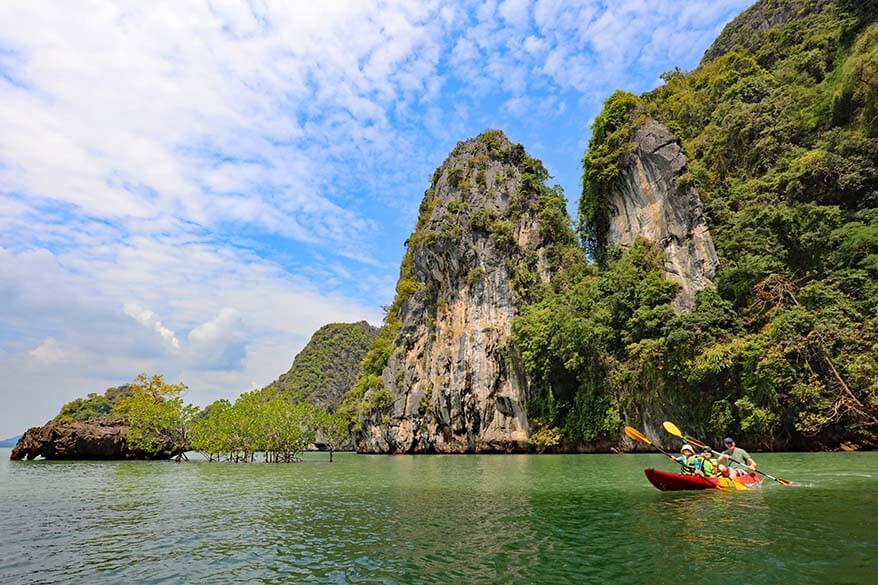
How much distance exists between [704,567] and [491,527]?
398 centimetres

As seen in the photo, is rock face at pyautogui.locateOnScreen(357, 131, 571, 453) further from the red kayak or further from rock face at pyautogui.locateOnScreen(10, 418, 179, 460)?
the red kayak

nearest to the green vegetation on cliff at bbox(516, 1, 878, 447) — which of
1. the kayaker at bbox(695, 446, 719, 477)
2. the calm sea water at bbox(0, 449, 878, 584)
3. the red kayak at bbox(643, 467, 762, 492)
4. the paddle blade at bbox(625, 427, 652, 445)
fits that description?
the calm sea water at bbox(0, 449, 878, 584)

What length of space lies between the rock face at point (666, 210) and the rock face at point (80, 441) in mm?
39304

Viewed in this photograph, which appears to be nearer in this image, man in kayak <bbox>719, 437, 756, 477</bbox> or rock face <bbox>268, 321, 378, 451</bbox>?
man in kayak <bbox>719, 437, 756, 477</bbox>

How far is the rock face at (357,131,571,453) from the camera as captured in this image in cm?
4247

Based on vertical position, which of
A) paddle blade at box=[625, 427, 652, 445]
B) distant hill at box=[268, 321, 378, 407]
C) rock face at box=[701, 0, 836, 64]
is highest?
rock face at box=[701, 0, 836, 64]

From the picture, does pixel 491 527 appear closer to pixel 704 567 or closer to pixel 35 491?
pixel 704 567

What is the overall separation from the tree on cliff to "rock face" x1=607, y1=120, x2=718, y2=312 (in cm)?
3735

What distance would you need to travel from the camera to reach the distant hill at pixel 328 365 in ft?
325

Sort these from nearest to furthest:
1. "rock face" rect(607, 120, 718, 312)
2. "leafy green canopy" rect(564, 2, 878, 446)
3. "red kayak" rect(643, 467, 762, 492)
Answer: "red kayak" rect(643, 467, 762, 492)
"leafy green canopy" rect(564, 2, 878, 446)
"rock face" rect(607, 120, 718, 312)

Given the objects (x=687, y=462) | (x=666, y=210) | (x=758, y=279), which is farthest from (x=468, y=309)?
(x=687, y=462)

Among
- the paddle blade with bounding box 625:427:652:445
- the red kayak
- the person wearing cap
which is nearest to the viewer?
the red kayak

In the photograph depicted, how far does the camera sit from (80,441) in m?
41.0

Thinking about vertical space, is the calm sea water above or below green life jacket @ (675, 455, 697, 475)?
below
